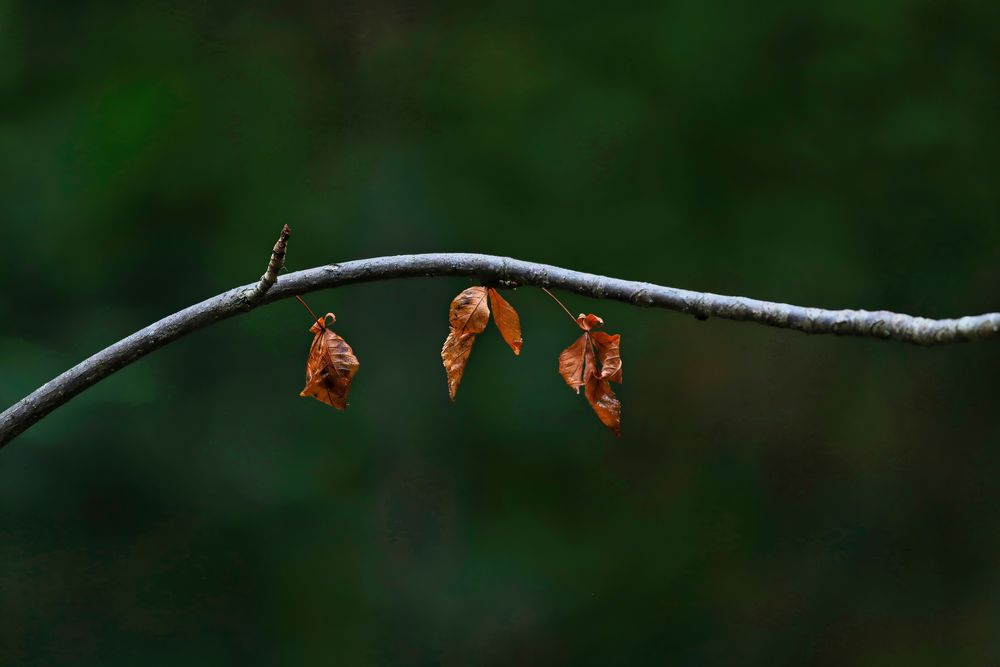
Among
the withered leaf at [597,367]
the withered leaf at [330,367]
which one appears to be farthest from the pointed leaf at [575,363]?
the withered leaf at [330,367]

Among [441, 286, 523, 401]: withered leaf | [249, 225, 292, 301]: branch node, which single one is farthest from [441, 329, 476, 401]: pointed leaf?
[249, 225, 292, 301]: branch node

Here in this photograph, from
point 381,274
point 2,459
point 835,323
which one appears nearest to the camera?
point 835,323

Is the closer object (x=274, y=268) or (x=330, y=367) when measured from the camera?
(x=274, y=268)

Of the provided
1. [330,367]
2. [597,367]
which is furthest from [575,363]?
[330,367]

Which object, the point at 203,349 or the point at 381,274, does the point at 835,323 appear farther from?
the point at 203,349

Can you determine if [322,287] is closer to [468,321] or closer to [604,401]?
[468,321]

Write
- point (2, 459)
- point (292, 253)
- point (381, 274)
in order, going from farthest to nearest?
point (292, 253) < point (2, 459) < point (381, 274)

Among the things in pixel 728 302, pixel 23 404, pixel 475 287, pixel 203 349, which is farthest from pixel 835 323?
pixel 203 349

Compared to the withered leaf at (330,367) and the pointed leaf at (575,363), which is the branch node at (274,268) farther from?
the pointed leaf at (575,363)
